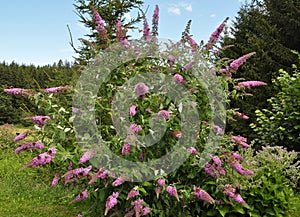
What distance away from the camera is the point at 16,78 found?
27141 millimetres

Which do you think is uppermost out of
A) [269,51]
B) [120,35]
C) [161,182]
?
[269,51]

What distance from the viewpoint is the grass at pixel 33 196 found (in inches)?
182

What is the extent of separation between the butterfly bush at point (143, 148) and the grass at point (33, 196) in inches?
19.6

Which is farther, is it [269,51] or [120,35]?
[269,51]

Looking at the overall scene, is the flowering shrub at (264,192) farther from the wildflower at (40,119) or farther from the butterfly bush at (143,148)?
the wildflower at (40,119)

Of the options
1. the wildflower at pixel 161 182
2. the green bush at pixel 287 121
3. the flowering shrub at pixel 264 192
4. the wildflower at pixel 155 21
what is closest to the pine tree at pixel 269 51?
the green bush at pixel 287 121

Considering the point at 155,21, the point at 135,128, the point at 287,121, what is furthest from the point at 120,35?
the point at 287,121

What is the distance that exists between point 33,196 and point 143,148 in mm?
3198

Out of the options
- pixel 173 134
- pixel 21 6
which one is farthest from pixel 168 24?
pixel 21 6

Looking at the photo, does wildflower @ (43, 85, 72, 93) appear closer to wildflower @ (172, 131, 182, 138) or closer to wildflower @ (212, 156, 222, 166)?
wildflower @ (172, 131, 182, 138)

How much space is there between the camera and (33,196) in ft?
18.2

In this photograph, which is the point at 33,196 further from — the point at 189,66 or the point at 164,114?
the point at 189,66

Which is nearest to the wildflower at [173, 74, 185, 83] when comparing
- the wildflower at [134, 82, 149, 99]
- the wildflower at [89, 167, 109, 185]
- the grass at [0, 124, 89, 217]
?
the wildflower at [134, 82, 149, 99]

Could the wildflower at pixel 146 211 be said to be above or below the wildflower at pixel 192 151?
below
